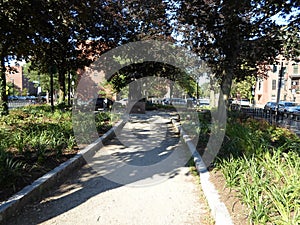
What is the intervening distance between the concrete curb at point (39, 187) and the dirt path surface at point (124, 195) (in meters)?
0.11

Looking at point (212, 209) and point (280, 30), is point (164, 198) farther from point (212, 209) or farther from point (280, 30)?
point (280, 30)

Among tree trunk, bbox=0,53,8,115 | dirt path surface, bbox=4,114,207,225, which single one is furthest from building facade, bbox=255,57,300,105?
dirt path surface, bbox=4,114,207,225

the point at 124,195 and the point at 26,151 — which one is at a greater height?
the point at 26,151

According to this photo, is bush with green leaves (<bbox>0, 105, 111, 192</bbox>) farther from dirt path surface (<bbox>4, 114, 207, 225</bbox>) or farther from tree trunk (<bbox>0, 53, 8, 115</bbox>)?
tree trunk (<bbox>0, 53, 8, 115</bbox>)

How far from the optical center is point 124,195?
4.20 m

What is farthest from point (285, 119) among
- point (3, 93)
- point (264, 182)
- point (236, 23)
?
point (3, 93)

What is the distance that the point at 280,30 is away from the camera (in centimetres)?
898

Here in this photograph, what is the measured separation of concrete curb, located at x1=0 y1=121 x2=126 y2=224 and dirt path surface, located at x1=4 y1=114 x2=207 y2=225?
0.11m

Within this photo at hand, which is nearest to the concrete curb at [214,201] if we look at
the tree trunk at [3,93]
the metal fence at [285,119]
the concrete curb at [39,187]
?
the concrete curb at [39,187]

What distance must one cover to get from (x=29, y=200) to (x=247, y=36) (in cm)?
896

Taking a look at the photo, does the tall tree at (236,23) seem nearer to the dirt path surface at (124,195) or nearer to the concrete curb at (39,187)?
the dirt path surface at (124,195)

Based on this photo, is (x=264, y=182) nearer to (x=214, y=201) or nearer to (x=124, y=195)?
(x=214, y=201)

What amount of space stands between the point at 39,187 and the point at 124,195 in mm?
1364

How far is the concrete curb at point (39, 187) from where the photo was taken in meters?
3.26
